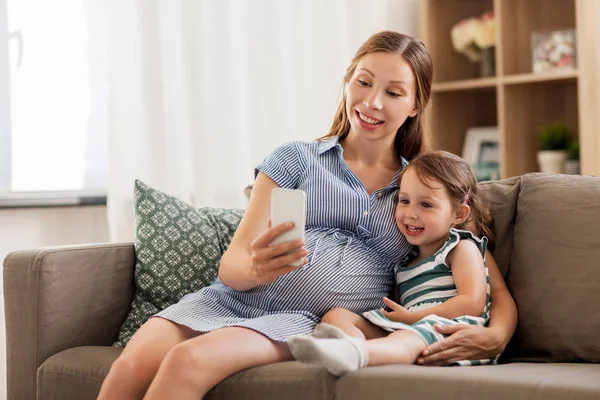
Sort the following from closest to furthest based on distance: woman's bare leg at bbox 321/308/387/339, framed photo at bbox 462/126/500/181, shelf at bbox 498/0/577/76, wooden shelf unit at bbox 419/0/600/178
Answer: woman's bare leg at bbox 321/308/387/339 → wooden shelf unit at bbox 419/0/600/178 → shelf at bbox 498/0/577/76 → framed photo at bbox 462/126/500/181

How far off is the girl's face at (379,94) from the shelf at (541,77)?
1.40 m

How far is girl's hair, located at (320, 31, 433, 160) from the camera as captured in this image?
2.00 m

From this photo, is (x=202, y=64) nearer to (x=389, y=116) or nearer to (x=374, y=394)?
(x=389, y=116)

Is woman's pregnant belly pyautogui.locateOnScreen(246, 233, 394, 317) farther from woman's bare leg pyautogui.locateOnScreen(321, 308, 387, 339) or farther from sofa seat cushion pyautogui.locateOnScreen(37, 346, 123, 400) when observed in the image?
sofa seat cushion pyautogui.locateOnScreen(37, 346, 123, 400)

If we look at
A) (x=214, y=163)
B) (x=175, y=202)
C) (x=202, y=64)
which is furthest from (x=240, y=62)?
(x=175, y=202)

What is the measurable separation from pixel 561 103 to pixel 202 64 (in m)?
1.58

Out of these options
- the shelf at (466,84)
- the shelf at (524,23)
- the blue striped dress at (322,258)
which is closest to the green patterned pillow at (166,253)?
the blue striped dress at (322,258)

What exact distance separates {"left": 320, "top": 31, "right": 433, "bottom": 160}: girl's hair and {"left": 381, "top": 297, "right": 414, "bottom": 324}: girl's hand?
18.0 inches

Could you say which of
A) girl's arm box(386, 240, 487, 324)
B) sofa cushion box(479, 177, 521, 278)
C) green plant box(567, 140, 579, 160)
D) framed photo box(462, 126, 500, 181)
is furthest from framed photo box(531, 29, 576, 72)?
girl's arm box(386, 240, 487, 324)

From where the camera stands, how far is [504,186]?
206 centimetres

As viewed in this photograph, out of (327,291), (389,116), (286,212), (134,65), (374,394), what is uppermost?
(134,65)

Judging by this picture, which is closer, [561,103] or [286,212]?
[286,212]

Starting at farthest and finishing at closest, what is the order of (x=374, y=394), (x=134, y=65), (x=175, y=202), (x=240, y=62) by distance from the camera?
(x=240, y=62) → (x=134, y=65) → (x=175, y=202) → (x=374, y=394)

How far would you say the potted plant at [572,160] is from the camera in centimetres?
327
